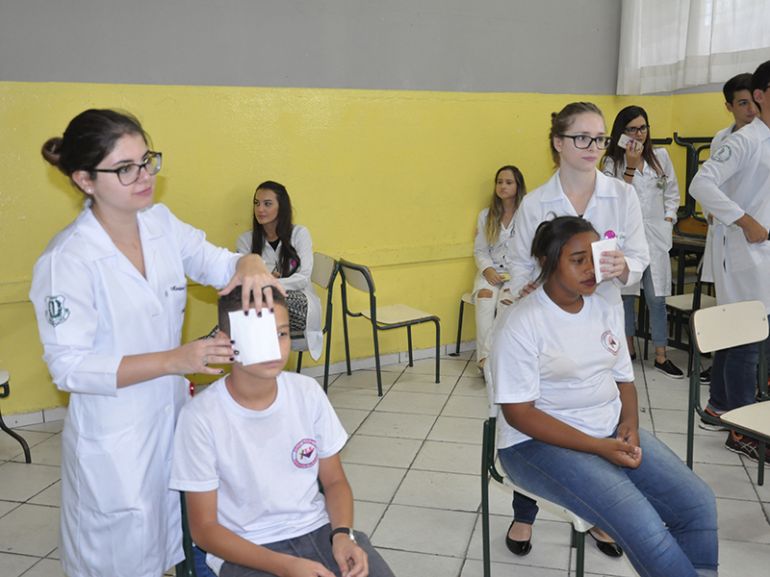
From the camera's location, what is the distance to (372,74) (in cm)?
433

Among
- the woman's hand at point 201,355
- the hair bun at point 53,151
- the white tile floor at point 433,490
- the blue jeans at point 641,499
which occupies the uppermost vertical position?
the hair bun at point 53,151

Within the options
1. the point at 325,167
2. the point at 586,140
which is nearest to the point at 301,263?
the point at 325,167

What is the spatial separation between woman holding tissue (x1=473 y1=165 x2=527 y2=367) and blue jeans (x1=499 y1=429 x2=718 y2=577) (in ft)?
7.71

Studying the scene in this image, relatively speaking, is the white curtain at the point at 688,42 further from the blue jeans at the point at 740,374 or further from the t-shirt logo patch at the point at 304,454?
the t-shirt logo patch at the point at 304,454

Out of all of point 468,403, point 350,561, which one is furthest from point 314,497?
point 468,403

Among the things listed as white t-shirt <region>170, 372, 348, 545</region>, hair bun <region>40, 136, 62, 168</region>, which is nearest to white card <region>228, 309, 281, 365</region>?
white t-shirt <region>170, 372, 348, 545</region>

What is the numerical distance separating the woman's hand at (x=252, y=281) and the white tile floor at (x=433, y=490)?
Result: 1301mm

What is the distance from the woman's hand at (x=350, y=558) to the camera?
1.53m

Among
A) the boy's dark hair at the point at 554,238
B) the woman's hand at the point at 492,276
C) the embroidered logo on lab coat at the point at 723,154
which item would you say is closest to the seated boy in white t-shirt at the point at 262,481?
the boy's dark hair at the point at 554,238

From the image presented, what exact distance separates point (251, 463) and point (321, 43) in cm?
314

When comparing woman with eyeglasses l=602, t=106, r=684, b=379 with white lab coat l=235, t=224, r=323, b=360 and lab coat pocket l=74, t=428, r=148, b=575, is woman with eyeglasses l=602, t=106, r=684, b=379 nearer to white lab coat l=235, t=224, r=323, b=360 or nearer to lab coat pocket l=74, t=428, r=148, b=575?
white lab coat l=235, t=224, r=323, b=360

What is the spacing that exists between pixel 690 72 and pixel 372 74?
206 cm

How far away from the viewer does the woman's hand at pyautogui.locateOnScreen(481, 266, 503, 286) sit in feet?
14.6

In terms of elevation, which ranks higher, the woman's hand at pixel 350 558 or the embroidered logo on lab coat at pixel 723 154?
the embroidered logo on lab coat at pixel 723 154
